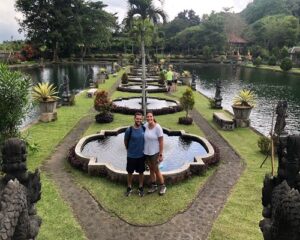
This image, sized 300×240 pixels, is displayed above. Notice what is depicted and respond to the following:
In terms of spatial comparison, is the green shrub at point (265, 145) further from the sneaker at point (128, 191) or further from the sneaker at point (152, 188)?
the sneaker at point (128, 191)

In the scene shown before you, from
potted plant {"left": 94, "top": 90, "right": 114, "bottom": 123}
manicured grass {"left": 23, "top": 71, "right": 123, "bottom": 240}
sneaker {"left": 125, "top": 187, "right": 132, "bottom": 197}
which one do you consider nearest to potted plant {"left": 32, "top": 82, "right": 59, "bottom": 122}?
manicured grass {"left": 23, "top": 71, "right": 123, "bottom": 240}

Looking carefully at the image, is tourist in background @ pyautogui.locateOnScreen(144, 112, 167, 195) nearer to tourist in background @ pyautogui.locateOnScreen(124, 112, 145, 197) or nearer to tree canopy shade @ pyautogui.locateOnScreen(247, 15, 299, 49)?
tourist in background @ pyautogui.locateOnScreen(124, 112, 145, 197)

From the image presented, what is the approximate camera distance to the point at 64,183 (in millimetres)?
9203

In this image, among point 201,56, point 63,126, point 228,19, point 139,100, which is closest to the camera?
point 63,126

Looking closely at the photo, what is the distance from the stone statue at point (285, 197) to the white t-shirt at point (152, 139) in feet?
10.1

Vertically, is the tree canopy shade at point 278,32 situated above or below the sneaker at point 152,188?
above

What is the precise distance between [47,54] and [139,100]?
4854 centimetres

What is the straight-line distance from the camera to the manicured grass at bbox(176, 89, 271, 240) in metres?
6.87

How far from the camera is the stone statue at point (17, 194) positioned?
168 inches

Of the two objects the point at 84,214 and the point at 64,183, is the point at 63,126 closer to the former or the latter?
the point at 64,183

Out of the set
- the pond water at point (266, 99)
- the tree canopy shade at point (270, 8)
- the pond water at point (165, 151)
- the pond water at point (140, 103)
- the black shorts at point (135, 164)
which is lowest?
the pond water at point (266, 99)

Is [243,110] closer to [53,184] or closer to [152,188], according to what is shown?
[152,188]

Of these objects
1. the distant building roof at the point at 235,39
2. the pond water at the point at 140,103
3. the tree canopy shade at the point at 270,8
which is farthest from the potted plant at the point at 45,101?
the tree canopy shade at the point at 270,8

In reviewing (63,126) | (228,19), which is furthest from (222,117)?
(228,19)
